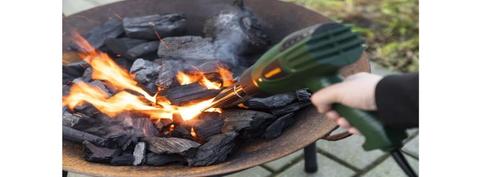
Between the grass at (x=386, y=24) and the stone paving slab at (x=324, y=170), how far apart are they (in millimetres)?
458

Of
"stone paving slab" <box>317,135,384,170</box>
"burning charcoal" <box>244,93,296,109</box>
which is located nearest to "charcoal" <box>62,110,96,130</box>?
"burning charcoal" <box>244,93,296,109</box>

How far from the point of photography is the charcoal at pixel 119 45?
1.59 metres

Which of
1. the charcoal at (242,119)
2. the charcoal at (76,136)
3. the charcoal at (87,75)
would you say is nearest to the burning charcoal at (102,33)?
the charcoal at (87,75)

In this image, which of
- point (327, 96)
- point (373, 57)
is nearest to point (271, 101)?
point (327, 96)

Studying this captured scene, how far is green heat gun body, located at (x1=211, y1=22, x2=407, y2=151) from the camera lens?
962 mm

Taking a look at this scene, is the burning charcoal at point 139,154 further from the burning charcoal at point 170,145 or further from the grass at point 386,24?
the grass at point 386,24

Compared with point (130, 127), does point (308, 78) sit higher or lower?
higher

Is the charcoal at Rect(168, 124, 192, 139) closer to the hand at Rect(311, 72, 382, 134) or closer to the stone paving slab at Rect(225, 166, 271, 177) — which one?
the hand at Rect(311, 72, 382, 134)

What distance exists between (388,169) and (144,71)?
799 millimetres

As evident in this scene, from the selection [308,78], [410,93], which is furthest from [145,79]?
[410,93]

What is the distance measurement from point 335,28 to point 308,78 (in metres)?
0.12

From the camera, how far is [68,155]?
1284mm

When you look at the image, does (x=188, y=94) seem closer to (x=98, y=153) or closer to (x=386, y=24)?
(x=98, y=153)
